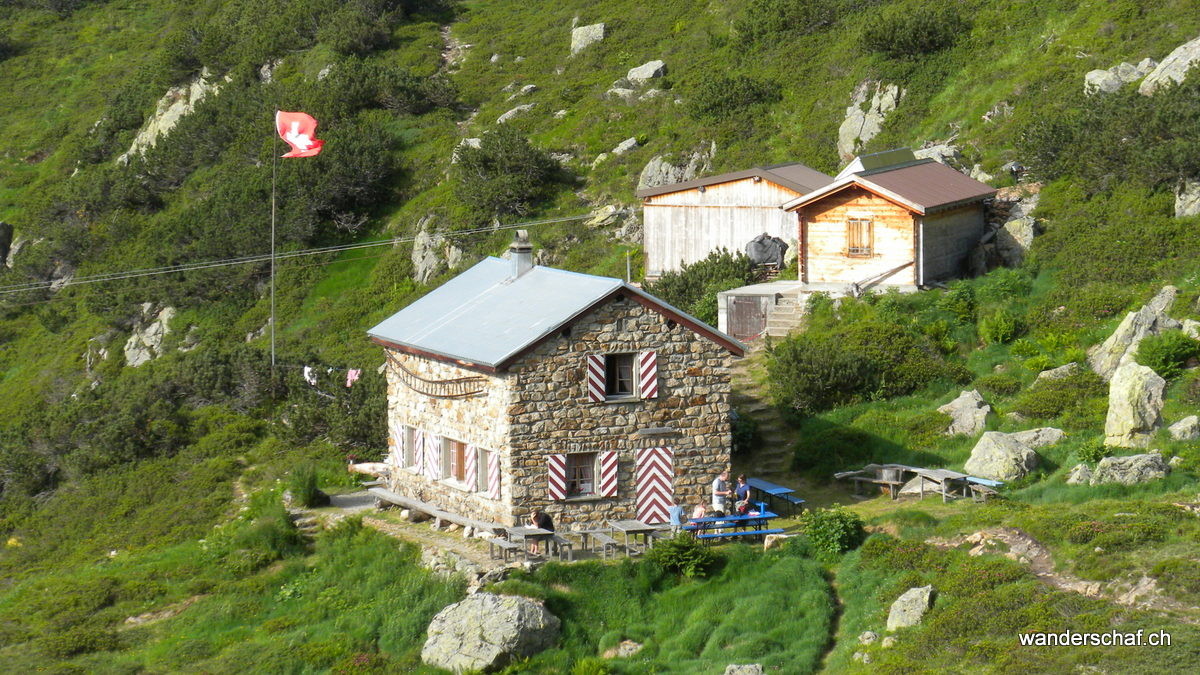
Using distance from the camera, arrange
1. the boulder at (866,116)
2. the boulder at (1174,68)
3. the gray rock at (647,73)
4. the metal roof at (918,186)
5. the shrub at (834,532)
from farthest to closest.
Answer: the gray rock at (647,73)
the boulder at (866,116)
the boulder at (1174,68)
the metal roof at (918,186)
the shrub at (834,532)

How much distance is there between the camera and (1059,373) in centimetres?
2783

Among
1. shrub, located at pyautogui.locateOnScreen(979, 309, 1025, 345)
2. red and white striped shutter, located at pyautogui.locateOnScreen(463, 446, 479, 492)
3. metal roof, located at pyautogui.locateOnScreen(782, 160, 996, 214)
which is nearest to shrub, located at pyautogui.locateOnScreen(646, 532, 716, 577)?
red and white striped shutter, located at pyautogui.locateOnScreen(463, 446, 479, 492)

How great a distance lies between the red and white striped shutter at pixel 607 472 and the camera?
23328 mm

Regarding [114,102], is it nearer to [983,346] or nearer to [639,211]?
[639,211]

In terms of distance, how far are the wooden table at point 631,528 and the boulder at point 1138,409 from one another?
8.82 meters

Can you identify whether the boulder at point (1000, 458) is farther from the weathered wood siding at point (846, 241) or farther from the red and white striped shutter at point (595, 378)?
the weathered wood siding at point (846, 241)

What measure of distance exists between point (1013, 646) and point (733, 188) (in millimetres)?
24799

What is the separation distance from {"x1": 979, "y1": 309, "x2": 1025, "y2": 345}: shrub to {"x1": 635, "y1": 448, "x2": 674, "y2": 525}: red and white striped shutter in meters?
11.0

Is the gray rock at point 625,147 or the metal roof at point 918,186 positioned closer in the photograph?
the metal roof at point 918,186

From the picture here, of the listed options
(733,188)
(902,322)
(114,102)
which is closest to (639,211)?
(733,188)

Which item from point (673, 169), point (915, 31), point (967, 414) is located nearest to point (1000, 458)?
A: point (967, 414)

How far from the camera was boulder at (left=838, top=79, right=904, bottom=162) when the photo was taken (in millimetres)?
45969

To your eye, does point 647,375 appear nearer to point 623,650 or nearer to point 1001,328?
point 623,650

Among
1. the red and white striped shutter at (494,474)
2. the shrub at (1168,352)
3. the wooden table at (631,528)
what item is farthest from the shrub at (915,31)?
the red and white striped shutter at (494,474)
